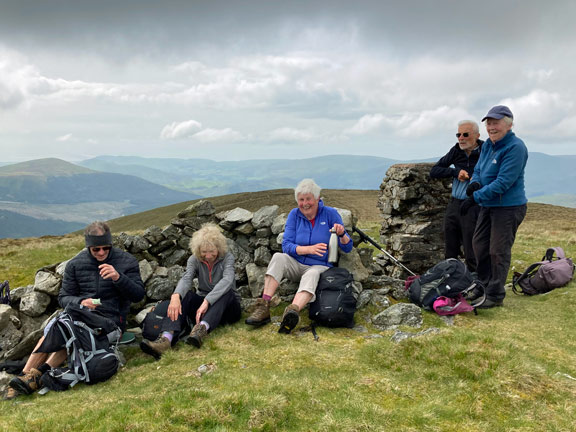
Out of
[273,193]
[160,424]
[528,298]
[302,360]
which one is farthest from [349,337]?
[273,193]

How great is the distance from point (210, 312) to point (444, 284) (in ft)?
18.6

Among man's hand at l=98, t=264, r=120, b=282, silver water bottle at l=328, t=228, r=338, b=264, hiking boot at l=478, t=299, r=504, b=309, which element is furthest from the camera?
hiking boot at l=478, t=299, r=504, b=309

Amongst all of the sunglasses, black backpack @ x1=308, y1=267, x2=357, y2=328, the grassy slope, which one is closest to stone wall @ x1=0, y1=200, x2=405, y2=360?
black backpack @ x1=308, y1=267, x2=357, y2=328

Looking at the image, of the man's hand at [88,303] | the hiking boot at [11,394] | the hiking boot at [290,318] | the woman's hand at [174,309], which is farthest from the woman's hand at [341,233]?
the hiking boot at [11,394]

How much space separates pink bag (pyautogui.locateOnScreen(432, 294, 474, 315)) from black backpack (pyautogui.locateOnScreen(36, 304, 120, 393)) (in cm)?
716

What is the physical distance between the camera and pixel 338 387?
18.3 ft

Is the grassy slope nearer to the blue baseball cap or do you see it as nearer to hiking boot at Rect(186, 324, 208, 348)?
hiking boot at Rect(186, 324, 208, 348)

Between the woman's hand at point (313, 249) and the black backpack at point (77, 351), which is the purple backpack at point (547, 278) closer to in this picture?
the woman's hand at point (313, 249)

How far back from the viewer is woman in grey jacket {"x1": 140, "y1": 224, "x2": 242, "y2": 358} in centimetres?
811

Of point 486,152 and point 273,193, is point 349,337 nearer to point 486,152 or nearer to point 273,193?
point 486,152

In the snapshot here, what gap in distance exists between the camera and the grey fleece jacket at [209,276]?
28.1 feet

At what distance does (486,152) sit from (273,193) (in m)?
89.7

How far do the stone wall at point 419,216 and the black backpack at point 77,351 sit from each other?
10210mm

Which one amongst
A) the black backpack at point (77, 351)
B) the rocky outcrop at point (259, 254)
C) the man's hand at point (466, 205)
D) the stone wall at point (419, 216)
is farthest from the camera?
the stone wall at point (419, 216)
